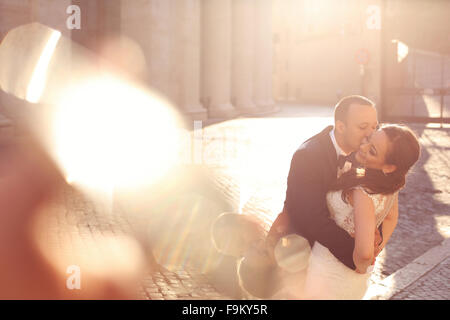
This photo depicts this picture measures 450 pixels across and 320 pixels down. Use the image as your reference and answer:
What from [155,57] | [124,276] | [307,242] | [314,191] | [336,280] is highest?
[155,57]

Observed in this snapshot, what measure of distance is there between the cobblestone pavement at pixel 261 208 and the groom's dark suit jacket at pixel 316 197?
198mm

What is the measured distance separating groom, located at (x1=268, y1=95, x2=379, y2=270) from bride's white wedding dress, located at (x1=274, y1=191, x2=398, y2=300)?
0.04m

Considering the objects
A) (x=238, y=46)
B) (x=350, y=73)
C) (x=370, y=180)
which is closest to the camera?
(x=370, y=180)

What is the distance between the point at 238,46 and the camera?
1309 inches

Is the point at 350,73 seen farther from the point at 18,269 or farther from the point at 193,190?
the point at 18,269

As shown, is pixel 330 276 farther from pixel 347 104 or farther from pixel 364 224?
pixel 347 104

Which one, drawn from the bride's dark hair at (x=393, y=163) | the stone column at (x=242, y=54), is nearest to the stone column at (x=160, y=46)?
the stone column at (x=242, y=54)

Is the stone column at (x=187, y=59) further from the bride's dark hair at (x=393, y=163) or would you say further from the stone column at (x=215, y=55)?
the bride's dark hair at (x=393, y=163)

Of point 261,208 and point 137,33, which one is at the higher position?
point 137,33

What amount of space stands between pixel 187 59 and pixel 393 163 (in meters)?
23.9

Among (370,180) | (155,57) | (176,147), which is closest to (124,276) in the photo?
(370,180)

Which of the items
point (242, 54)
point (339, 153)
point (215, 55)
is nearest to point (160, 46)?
point (215, 55)

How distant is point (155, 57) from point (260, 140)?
533cm

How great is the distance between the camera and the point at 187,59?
26.0m
